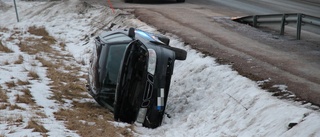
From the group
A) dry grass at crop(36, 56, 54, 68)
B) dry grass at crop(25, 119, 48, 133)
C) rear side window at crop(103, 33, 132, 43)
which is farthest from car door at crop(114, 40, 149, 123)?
dry grass at crop(36, 56, 54, 68)

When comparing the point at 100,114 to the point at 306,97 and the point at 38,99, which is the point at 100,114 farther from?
the point at 306,97

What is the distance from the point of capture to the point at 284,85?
9.21 m

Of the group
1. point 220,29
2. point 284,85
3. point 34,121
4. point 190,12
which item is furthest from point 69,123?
point 190,12

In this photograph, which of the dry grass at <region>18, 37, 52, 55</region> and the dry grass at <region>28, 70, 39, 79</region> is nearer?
the dry grass at <region>28, 70, 39, 79</region>

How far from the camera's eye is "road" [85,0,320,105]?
9.96 meters

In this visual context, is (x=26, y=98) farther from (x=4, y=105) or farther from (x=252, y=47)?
(x=252, y=47)

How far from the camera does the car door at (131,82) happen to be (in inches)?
380

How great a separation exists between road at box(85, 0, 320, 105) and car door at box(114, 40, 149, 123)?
217cm

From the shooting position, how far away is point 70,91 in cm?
1240

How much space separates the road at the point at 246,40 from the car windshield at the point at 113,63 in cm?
244

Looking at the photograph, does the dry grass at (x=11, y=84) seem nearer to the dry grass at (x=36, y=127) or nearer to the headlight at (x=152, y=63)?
the dry grass at (x=36, y=127)

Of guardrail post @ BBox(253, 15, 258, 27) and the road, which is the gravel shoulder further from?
guardrail post @ BBox(253, 15, 258, 27)

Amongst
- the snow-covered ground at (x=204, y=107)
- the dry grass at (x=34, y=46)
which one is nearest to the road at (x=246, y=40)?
the snow-covered ground at (x=204, y=107)

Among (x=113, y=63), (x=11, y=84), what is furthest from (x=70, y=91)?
(x=113, y=63)
